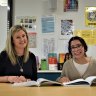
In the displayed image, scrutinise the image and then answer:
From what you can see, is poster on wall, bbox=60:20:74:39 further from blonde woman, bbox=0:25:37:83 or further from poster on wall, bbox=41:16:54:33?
blonde woman, bbox=0:25:37:83

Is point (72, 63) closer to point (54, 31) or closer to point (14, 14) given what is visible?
point (54, 31)

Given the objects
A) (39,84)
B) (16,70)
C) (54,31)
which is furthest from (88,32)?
(39,84)

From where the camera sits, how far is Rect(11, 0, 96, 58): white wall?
3.68m

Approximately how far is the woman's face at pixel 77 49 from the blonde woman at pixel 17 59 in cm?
42

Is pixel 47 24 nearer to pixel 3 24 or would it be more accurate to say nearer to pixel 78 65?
pixel 3 24

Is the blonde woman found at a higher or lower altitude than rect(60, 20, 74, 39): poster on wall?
lower

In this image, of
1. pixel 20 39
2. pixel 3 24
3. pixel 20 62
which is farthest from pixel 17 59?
pixel 3 24

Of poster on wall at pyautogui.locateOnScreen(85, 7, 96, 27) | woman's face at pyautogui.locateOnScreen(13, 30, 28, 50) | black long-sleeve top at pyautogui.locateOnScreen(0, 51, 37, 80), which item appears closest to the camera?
black long-sleeve top at pyautogui.locateOnScreen(0, 51, 37, 80)

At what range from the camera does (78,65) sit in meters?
2.46

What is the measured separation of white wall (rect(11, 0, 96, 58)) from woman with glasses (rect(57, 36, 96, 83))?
3.81 feet

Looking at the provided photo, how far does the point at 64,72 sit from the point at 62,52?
126 centimetres

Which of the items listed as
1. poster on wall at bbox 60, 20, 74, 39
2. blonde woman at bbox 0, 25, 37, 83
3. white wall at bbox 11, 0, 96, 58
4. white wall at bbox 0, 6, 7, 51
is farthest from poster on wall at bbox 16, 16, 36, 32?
blonde woman at bbox 0, 25, 37, 83

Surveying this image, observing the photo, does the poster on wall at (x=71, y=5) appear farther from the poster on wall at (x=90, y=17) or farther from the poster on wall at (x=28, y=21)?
the poster on wall at (x=28, y=21)

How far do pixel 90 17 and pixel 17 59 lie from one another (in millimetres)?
1691
